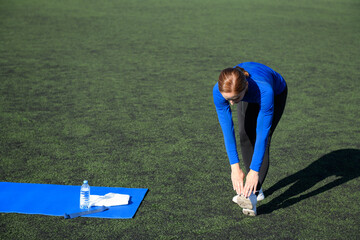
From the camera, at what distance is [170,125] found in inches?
207

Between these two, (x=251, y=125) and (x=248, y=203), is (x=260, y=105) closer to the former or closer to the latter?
(x=251, y=125)

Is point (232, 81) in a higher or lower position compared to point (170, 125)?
higher

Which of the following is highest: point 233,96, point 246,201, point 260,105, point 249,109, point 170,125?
point 233,96

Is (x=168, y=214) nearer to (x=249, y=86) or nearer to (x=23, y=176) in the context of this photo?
(x=249, y=86)

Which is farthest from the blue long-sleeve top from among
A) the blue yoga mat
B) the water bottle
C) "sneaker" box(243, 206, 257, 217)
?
the water bottle

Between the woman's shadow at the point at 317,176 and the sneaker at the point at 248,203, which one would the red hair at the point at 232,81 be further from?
the woman's shadow at the point at 317,176

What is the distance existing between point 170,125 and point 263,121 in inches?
95.4

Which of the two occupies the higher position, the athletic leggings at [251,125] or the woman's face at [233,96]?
the woman's face at [233,96]

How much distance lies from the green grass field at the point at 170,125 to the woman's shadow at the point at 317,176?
0.06 ft

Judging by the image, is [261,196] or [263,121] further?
[261,196]

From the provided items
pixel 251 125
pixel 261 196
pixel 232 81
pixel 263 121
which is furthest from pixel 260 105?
pixel 261 196

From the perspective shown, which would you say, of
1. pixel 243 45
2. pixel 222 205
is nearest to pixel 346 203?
pixel 222 205

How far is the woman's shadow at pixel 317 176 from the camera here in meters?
3.69

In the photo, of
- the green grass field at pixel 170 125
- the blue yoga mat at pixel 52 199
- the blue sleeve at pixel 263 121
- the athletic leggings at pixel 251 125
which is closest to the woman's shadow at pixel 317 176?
the green grass field at pixel 170 125
